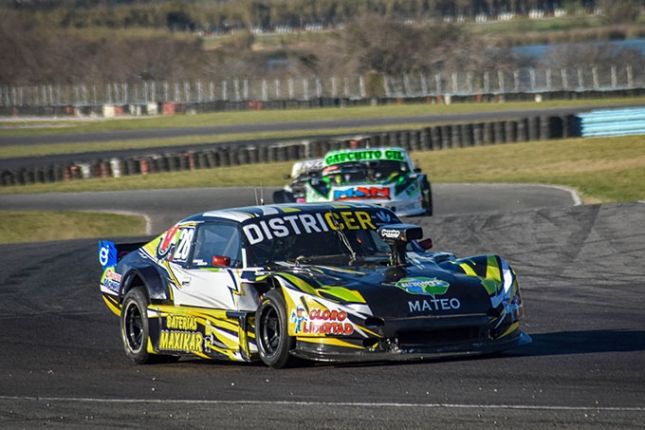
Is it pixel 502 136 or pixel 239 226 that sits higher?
pixel 239 226

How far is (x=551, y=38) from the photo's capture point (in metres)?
79.6

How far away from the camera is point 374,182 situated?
18.4 meters

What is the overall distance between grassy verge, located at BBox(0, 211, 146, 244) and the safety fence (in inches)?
1318

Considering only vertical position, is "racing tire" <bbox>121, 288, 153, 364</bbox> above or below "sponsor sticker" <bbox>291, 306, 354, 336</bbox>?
below

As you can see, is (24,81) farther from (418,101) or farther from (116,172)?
(116,172)

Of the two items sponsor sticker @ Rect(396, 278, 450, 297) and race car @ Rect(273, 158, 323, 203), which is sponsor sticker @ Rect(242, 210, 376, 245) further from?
race car @ Rect(273, 158, 323, 203)

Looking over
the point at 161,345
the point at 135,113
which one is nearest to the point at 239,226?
the point at 161,345

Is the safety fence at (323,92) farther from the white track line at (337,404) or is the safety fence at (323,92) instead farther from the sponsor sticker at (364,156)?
the white track line at (337,404)

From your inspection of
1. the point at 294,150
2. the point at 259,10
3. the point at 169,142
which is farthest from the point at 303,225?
the point at 259,10

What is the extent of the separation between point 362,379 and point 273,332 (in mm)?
860

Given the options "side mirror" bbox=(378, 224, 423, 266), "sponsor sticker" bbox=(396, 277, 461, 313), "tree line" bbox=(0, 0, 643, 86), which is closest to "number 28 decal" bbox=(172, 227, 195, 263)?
"side mirror" bbox=(378, 224, 423, 266)

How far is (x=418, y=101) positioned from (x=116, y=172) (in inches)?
1153

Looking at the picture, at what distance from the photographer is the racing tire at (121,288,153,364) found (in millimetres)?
8625

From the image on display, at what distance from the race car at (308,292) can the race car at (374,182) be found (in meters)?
8.95
